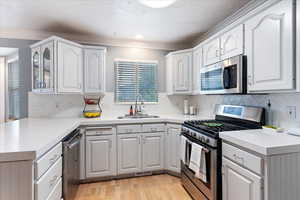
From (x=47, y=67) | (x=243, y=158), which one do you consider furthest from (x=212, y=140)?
(x=47, y=67)

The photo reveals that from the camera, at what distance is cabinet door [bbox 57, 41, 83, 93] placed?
2.58 m

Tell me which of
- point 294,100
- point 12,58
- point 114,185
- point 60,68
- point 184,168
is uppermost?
point 12,58

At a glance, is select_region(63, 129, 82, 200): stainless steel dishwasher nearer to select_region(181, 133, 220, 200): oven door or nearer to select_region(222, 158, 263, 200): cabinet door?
Answer: select_region(181, 133, 220, 200): oven door

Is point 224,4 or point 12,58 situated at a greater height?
point 224,4

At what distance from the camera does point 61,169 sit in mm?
1731

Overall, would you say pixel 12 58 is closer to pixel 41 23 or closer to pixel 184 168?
pixel 41 23

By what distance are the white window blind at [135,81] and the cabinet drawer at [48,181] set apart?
1.87 metres

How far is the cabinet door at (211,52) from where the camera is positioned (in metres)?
2.30

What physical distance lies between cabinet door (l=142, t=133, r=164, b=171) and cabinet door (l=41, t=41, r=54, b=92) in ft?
5.50

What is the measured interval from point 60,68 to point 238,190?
272 centimetres

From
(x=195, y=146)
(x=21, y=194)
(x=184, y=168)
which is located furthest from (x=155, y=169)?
(x=21, y=194)

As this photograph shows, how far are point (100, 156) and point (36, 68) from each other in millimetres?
1766

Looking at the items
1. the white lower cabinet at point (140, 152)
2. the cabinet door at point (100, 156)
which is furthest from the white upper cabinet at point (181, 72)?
the cabinet door at point (100, 156)

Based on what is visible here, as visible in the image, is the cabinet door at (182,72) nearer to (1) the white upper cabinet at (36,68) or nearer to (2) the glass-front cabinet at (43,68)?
(2) the glass-front cabinet at (43,68)
